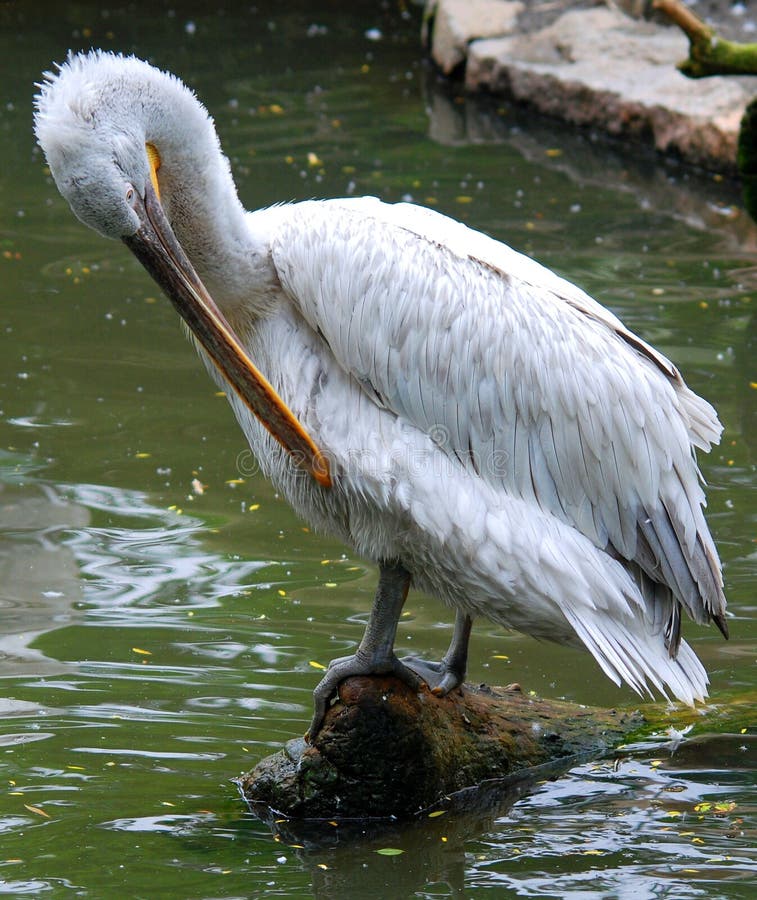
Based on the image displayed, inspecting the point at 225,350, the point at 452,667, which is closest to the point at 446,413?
the point at 225,350

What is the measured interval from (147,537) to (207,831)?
2134 mm

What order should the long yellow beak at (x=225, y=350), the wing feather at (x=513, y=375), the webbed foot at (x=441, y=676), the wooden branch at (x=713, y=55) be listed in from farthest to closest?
the wooden branch at (x=713, y=55) → the webbed foot at (x=441, y=676) → the wing feather at (x=513, y=375) → the long yellow beak at (x=225, y=350)

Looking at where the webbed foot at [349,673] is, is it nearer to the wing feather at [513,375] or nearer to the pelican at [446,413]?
the pelican at [446,413]

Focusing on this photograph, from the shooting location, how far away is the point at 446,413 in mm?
3740

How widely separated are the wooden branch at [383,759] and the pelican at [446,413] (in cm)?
8

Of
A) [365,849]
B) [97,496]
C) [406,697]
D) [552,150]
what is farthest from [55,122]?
[552,150]

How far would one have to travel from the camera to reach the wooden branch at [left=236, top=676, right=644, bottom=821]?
373 centimetres

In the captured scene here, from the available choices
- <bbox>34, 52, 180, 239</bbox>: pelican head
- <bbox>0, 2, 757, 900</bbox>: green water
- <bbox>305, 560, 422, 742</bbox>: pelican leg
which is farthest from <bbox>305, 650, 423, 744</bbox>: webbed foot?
<bbox>34, 52, 180, 239</bbox>: pelican head

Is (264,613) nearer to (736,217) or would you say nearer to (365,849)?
(365,849)

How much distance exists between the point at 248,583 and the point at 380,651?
5.23 ft

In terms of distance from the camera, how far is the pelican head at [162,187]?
131 inches

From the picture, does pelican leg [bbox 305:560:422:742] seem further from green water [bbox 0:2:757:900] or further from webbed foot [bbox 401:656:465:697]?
green water [bbox 0:2:757:900]

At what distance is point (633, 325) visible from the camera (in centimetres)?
746

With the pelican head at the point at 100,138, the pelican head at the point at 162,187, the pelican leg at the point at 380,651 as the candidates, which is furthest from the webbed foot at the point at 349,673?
the pelican head at the point at 100,138
